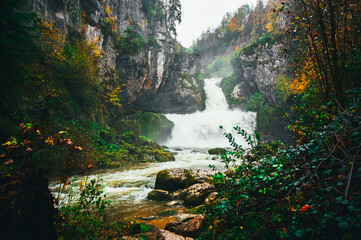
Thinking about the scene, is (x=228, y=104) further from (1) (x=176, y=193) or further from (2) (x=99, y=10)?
(1) (x=176, y=193)

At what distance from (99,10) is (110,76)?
7.06 metres

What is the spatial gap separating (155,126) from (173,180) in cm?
2001

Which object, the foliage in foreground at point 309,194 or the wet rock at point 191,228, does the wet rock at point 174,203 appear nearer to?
the wet rock at point 191,228

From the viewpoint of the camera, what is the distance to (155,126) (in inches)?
1037

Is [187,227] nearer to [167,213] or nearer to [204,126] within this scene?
[167,213]

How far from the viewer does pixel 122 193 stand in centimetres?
685

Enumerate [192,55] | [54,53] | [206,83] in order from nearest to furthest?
1. [54,53]
2. [192,55]
3. [206,83]

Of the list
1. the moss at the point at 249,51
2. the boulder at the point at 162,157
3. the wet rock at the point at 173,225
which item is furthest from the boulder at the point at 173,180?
the moss at the point at 249,51

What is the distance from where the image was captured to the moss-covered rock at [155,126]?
83.7ft

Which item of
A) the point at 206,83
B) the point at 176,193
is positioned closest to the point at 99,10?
the point at 176,193

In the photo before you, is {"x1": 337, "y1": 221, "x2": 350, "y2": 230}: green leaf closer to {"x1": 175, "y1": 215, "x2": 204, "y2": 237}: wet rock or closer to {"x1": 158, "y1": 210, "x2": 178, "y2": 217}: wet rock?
{"x1": 175, "y1": 215, "x2": 204, "y2": 237}: wet rock

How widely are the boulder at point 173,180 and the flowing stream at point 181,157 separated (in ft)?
2.55

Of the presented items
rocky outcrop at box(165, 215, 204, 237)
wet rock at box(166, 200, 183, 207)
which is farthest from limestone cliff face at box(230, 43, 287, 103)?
rocky outcrop at box(165, 215, 204, 237)

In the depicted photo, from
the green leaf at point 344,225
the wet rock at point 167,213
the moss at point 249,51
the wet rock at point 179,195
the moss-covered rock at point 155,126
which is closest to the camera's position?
the green leaf at point 344,225
